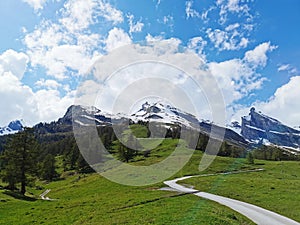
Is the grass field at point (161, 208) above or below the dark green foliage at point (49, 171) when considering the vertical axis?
below

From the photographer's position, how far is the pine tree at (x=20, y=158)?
64.2m

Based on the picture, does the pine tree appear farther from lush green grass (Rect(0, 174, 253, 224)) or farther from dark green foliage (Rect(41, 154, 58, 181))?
dark green foliage (Rect(41, 154, 58, 181))

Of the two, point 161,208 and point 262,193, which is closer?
point 161,208

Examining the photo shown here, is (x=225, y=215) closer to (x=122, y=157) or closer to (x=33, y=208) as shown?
(x=33, y=208)

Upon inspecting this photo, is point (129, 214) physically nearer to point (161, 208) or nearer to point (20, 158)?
point (161, 208)

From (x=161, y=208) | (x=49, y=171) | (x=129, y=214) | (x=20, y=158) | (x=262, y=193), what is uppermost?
(x=20, y=158)

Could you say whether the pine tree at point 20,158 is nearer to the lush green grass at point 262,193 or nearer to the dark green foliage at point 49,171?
the lush green grass at point 262,193

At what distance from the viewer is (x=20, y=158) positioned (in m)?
64.4

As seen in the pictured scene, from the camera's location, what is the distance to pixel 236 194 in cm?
4928

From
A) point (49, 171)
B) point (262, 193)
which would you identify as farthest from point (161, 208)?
point (49, 171)

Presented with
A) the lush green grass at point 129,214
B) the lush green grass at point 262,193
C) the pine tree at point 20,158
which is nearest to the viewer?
the lush green grass at point 129,214

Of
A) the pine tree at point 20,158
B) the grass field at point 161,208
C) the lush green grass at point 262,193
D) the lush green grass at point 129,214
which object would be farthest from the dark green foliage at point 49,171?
the lush green grass at point 129,214

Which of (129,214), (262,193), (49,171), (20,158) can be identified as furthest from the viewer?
(49,171)

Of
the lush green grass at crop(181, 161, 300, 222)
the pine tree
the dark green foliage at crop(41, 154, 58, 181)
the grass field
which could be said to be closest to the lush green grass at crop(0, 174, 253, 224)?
the grass field
